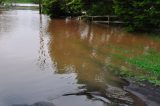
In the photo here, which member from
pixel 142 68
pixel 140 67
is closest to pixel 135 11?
pixel 140 67

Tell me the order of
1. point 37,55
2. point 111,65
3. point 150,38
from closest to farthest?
point 111,65
point 37,55
point 150,38

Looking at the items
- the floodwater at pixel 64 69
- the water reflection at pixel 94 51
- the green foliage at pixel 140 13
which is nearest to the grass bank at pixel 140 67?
the water reflection at pixel 94 51

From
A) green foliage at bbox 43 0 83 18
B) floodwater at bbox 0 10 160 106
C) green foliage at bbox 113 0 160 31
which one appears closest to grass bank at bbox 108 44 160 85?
floodwater at bbox 0 10 160 106

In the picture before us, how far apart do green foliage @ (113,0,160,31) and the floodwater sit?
4.79 ft

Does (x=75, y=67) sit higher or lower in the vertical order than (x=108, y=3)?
lower

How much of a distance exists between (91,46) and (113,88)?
1094cm

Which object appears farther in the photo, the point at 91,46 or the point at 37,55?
the point at 91,46

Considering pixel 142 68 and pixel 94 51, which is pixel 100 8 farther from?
pixel 142 68

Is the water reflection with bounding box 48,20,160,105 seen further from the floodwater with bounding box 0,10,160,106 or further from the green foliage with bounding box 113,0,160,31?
the green foliage with bounding box 113,0,160,31

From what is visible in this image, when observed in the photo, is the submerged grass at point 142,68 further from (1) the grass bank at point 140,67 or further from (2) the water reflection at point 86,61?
(2) the water reflection at point 86,61

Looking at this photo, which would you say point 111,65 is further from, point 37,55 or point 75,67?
point 37,55

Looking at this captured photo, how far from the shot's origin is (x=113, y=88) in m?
15.4

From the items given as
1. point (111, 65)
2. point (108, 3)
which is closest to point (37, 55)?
point (111, 65)

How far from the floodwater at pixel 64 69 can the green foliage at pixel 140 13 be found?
1.46 m
